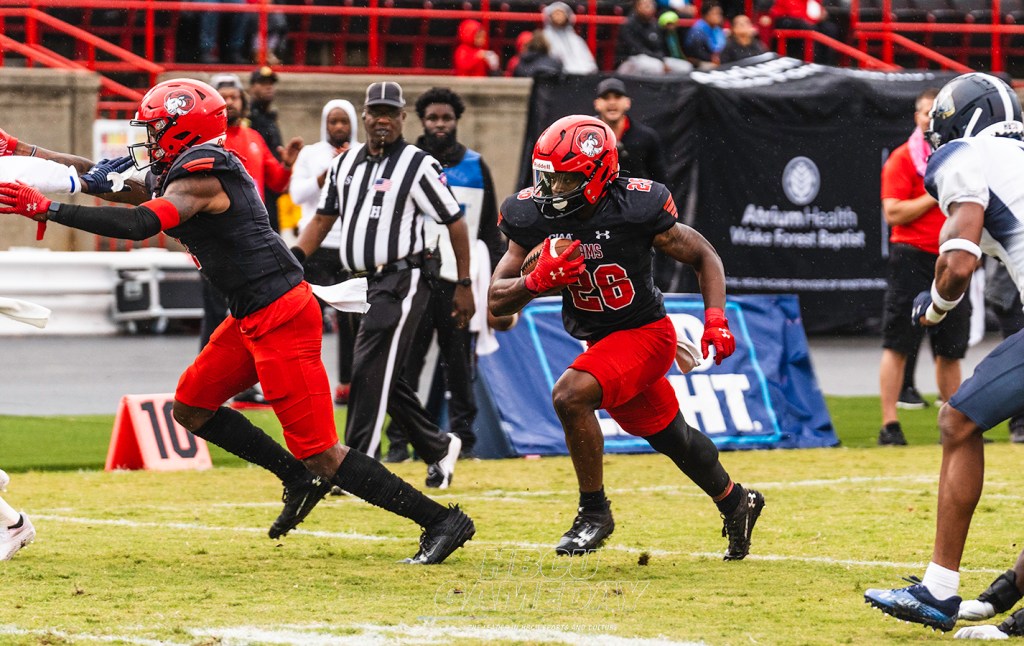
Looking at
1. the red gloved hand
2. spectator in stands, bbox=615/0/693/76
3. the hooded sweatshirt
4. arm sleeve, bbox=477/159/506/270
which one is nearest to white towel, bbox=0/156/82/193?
the red gloved hand

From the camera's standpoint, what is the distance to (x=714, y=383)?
33.1 feet

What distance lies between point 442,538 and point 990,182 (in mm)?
2397

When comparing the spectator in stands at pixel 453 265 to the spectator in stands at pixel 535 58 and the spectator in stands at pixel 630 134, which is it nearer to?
the spectator in stands at pixel 630 134

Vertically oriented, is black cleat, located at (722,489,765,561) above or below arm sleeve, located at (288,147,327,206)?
below

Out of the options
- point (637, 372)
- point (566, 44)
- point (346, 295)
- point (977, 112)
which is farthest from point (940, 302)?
point (566, 44)

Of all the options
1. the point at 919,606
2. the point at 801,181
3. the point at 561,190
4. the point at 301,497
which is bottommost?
the point at 801,181

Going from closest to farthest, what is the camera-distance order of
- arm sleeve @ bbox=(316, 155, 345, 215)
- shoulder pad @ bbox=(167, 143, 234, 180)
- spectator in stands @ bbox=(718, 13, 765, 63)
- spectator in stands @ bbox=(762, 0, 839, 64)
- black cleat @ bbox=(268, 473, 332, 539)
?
shoulder pad @ bbox=(167, 143, 234, 180)
black cleat @ bbox=(268, 473, 332, 539)
arm sleeve @ bbox=(316, 155, 345, 215)
spectator in stands @ bbox=(718, 13, 765, 63)
spectator in stands @ bbox=(762, 0, 839, 64)

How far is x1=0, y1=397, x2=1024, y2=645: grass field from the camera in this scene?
4855 mm

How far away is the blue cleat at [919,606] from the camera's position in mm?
4734

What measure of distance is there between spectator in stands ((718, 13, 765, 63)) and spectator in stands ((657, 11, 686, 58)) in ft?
1.87

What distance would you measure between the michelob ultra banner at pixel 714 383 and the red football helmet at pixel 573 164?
3.91 meters

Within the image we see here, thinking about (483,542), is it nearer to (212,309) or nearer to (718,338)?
(718,338)

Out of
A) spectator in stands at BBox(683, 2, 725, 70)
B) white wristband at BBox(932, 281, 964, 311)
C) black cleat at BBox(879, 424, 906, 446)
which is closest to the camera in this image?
white wristband at BBox(932, 281, 964, 311)

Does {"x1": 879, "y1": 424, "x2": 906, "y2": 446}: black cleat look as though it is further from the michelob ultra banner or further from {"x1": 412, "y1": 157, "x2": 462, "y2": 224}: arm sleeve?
{"x1": 412, "y1": 157, "x2": 462, "y2": 224}: arm sleeve
